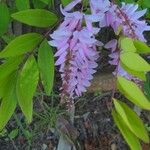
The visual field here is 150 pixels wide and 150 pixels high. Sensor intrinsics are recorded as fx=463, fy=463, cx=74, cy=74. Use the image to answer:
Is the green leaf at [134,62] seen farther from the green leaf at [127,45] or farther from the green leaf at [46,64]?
the green leaf at [46,64]

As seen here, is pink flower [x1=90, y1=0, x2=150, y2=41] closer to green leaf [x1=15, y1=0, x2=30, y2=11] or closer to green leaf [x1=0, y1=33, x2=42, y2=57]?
green leaf [x1=0, y1=33, x2=42, y2=57]

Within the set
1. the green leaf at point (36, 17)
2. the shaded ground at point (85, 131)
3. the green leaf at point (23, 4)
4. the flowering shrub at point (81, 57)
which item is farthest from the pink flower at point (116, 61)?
the shaded ground at point (85, 131)

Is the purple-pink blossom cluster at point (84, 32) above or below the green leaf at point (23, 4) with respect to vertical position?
above

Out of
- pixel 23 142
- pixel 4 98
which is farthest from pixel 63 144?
pixel 4 98

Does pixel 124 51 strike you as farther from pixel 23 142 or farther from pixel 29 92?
pixel 23 142

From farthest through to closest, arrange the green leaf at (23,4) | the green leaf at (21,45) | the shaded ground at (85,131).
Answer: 1. the shaded ground at (85,131)
2. the green leaf at (23,4)
3. the green leaf at (21,45)

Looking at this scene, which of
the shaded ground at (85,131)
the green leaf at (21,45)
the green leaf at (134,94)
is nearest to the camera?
the green leaf at (134,94)

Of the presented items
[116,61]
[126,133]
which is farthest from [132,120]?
[116,61]

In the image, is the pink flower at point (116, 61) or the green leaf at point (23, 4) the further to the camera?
the green leaf at point (23, 4)

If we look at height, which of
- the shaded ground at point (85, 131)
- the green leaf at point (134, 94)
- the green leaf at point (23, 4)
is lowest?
the shaded ground at point (85, 131)
